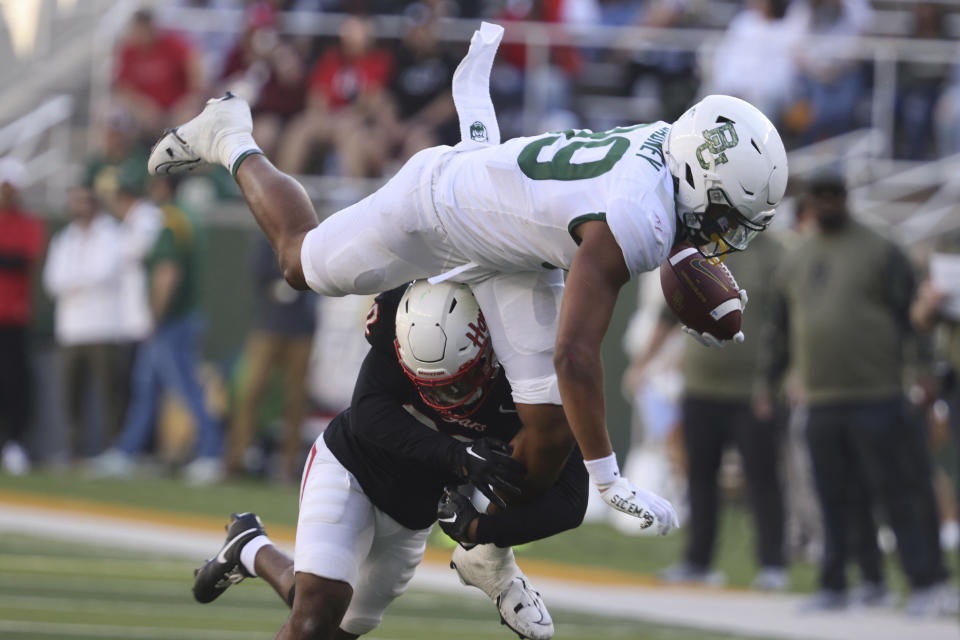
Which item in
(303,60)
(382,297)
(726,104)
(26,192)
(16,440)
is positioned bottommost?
(16,440)

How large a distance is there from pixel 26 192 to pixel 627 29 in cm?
541

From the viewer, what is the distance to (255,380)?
1323 centimetres

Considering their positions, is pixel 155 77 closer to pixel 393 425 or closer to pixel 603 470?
pixel 393 425

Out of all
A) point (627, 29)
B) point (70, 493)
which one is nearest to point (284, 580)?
point (70, 493)

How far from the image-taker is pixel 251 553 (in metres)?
5.84

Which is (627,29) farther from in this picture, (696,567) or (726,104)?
(726,104)

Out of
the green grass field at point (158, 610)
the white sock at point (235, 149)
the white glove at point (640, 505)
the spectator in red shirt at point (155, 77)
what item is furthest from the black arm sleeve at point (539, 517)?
the spectator in red shirt at point (155, 77)

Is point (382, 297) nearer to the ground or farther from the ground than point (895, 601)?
farther from the ground

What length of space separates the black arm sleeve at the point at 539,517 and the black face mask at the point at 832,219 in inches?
156

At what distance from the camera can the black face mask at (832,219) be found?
893 centimetres

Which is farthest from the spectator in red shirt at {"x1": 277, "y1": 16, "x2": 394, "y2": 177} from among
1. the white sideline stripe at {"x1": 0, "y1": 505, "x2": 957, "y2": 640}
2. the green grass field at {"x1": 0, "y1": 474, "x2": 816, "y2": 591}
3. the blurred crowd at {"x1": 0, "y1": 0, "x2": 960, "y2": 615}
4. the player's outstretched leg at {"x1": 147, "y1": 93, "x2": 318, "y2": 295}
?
the player's outstretched leg at {"x1": 147, "y1": 93, "x2": 318, "y2": 295}

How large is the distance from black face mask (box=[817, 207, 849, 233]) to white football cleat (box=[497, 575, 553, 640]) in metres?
3.94

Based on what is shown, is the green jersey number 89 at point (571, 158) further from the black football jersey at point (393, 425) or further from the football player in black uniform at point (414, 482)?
the black football jersey at point (393, 425)

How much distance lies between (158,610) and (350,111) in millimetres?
7164
